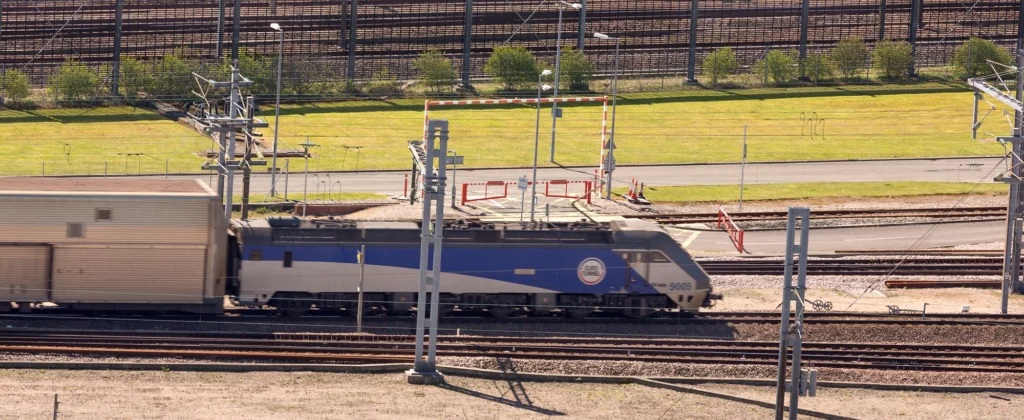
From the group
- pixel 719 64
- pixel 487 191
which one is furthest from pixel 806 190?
pixel 719 64

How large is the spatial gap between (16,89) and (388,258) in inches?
1641

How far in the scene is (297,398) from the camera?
24.6 m

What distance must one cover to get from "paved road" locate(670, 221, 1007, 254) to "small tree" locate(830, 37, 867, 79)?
32.8 metres

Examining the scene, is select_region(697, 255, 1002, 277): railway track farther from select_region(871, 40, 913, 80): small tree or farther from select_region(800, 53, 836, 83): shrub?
select_region(871, 40, 913, 80): small tree

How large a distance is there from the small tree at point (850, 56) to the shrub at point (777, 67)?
303cm

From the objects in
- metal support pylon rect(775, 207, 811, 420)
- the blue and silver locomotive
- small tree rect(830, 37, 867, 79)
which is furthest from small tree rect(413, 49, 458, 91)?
metal support pylon rect(775, 207, 811, 420)

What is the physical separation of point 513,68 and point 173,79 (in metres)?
18.8

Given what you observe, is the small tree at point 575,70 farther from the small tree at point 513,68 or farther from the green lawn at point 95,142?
the green lawn at point 95,142

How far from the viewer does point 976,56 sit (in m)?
77.9

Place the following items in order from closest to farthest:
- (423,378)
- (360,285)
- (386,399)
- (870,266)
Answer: (386,399) < (423,378) < (360,285) < (870,266)

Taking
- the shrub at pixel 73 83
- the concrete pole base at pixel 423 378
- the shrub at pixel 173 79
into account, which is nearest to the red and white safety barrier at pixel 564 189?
the concrete pole base at pixel 423 378

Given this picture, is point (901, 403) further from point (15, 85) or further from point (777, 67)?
point (777, 67)

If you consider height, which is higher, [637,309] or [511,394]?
[637,309]

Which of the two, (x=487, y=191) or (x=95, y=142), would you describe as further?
(x=95, y=142)
